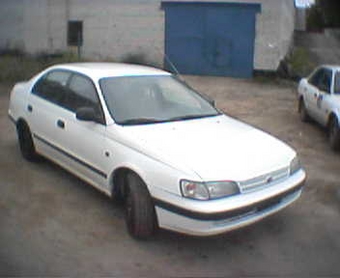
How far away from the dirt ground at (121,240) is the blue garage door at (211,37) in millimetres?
10113

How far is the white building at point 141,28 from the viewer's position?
1549cm

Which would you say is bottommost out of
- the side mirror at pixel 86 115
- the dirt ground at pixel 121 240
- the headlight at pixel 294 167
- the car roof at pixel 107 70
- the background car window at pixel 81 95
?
the dirt ground at pixel 121 240

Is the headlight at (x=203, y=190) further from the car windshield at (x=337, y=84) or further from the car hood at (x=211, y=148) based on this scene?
the car windshield at (x=337, y=84)

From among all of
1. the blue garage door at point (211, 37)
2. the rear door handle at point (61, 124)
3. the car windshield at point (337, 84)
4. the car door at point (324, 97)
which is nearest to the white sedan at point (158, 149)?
the rear door handle at point (61, 124)

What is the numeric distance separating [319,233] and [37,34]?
16.2 m

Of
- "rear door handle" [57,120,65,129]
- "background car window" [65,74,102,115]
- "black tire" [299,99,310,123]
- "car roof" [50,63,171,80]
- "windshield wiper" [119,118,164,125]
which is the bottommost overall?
"black tire" [299,99,310,123]

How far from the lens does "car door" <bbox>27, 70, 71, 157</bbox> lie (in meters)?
5.28

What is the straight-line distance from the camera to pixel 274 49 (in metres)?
15.5

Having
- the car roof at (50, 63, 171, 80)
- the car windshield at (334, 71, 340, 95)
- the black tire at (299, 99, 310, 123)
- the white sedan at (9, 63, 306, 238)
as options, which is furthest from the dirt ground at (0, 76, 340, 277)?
the black tire at (299, 99, 310, 123)

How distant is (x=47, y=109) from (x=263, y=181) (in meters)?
2.76

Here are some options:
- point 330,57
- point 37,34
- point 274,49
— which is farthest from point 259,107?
point 37,34

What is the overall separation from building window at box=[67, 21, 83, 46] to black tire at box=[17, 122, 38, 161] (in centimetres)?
1196

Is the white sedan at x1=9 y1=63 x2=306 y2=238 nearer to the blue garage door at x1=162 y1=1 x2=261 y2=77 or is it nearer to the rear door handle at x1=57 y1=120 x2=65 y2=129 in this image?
the rear door handle at x1=57 y1=120 x2=65 y2=129

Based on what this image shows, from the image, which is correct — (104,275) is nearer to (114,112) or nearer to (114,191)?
(114,191)
